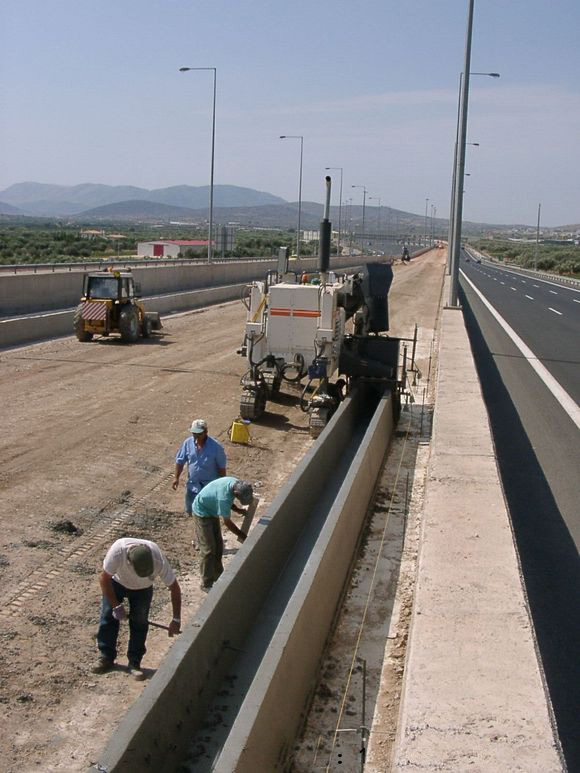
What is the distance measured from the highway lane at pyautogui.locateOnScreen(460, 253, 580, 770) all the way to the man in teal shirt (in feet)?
9.84

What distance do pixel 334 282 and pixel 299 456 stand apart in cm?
423

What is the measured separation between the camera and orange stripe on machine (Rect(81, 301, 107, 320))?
2766 centimetres

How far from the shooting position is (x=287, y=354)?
17391 mm

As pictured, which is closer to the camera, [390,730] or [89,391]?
[390,730]

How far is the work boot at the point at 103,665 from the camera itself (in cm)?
750

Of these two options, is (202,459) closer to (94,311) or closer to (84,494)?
(84,494)

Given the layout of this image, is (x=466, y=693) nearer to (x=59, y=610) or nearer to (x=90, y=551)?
(x=59, y=610)

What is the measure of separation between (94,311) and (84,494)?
1619 cm

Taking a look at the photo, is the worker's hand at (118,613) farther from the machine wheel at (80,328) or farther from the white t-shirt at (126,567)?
the machine wheel at (80,328)

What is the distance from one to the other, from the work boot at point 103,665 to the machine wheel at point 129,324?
68.9ft

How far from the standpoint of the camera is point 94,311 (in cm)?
2775

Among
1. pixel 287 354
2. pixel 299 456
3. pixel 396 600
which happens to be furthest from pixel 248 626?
pixel 287 354

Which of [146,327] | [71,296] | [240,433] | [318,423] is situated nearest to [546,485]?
[318,423]

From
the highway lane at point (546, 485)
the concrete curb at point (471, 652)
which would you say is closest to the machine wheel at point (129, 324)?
the highway lane at point (546, 485)
